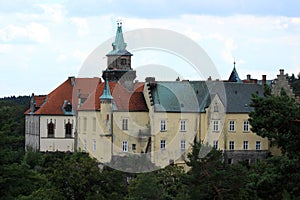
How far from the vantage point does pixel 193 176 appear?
43.7 metres

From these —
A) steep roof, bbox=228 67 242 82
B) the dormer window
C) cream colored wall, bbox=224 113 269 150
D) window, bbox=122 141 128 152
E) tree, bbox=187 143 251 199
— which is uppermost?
steep roof, bbox=228 67 242 82

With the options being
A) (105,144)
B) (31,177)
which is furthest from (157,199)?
(105,144)

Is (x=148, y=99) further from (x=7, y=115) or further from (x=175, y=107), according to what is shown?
(x=7, y=115)

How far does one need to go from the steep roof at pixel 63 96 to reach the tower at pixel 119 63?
1.45 metres

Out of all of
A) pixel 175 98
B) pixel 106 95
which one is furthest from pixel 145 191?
pixel 106 95

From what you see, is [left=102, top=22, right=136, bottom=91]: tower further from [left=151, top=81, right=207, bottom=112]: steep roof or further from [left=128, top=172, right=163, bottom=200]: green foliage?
[left=128, top=172, right=163, bottom=200]: green foliage

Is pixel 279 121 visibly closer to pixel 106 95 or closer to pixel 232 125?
pixel 232 125

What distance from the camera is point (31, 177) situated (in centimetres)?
3562

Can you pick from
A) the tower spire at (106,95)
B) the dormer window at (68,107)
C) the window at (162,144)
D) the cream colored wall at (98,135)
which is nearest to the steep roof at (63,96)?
the dormer window at (68,107)

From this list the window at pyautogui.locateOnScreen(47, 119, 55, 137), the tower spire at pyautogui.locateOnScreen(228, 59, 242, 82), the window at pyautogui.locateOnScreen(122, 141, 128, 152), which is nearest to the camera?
the window at pyautogui.locateOnScreen(122, 141, 128, 152)

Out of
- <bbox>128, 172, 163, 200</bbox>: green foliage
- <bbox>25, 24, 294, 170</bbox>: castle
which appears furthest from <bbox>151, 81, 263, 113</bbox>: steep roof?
<bbox>128, 172, 163, 200</bbox>: green foliage

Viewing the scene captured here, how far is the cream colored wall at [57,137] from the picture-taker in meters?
80.9

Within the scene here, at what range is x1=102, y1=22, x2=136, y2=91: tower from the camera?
270 ft

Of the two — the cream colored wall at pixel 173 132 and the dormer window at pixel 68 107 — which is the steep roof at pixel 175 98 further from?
the dormer window at pixel 68 107
